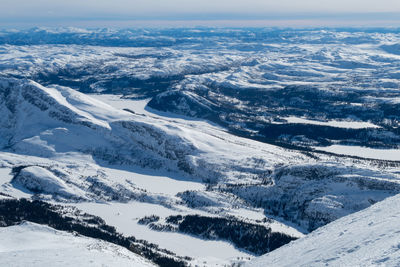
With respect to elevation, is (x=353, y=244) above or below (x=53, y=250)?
above

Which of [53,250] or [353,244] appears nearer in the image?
[353,244]

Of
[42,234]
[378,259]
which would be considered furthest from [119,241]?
[378,259]

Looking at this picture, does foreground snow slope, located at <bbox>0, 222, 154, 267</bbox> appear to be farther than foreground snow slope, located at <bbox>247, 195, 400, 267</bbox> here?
Yes

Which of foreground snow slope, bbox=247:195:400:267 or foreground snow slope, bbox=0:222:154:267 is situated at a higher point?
foreground snow slope, bbox=247:195:400:267

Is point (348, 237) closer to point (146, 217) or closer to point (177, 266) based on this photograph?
point (177, 266)
